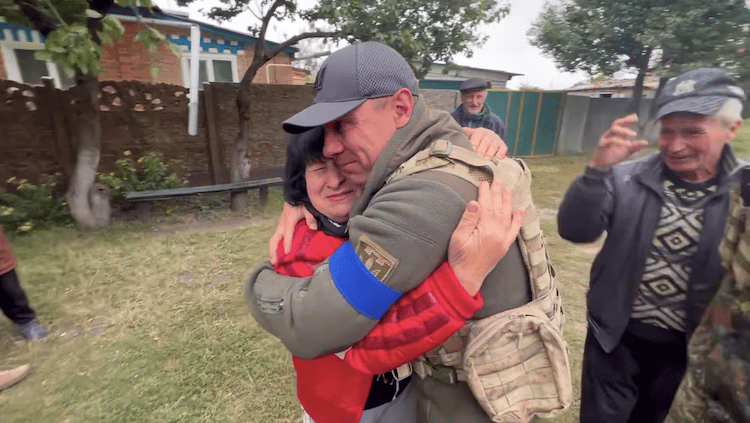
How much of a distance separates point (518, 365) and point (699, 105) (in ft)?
3.83

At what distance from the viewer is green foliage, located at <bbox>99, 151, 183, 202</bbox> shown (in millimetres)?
6457

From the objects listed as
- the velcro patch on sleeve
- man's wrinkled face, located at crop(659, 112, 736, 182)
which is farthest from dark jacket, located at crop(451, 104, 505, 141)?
the velcro patch on sleeve

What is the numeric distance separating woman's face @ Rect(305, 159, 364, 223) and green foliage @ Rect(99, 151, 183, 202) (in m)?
6.28

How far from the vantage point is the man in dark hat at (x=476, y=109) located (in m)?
5.23

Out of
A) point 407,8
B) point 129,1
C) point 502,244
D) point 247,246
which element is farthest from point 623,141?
point 407,8

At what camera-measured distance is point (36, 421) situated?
2.84m

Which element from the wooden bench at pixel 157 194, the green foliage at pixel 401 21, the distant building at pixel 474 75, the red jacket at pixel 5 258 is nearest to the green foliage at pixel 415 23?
the green foliage at pixel 401 21

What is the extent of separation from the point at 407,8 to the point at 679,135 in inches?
263

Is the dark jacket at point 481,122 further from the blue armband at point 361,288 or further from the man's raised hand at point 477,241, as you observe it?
the blue armband at point 361,288

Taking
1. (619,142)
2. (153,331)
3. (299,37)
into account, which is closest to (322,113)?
(619,142)

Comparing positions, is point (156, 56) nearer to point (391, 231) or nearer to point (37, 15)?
point (37, 15)

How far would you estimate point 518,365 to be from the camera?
1219mm

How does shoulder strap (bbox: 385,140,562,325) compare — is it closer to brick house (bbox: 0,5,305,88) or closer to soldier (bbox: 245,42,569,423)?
soldier (bbox: 245,42,569,423)

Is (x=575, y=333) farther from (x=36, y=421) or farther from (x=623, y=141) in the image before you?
(x=36, y=421)
